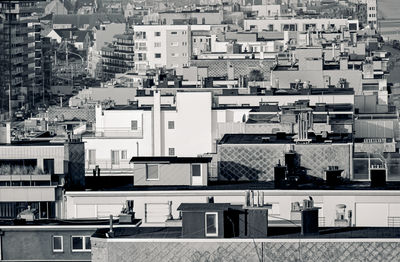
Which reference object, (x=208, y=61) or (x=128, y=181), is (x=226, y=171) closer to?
(x=128, y=181)

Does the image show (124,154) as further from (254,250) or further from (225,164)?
(254,250)

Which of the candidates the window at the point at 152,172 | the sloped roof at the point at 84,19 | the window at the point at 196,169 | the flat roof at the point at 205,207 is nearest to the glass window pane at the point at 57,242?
the flat roof at the point at 205,207

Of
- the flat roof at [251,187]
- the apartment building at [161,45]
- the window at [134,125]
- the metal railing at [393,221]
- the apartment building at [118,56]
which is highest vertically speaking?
the flat roof at [251,187]

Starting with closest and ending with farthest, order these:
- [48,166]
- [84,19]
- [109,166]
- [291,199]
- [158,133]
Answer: [291,199] → [48,166] → [109,166] → [158,133] → [84,19]

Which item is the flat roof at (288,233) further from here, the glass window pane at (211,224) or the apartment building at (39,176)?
the apartment building at (39,176)

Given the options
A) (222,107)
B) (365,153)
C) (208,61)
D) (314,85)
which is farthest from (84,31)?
(365,153)

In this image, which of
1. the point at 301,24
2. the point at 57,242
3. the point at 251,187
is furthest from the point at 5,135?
the point at 301,24
